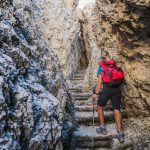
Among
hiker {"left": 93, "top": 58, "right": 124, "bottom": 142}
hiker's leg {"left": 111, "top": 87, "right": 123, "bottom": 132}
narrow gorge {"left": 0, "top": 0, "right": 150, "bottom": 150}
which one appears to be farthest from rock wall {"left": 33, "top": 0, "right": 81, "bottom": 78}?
hiker's leg {"left": 111, "top": 87, "right": 123, "bottom": 132}

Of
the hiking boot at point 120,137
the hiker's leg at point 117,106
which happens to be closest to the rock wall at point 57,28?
the hiker's leg at point 117,106

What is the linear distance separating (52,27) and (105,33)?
24.8 ft

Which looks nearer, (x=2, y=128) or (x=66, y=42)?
(x=2, y=128)

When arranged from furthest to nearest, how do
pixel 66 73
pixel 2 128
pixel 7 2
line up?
pixel 66 73 < pixel 7 2 < pixel 2 128

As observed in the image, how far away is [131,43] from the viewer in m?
7.89

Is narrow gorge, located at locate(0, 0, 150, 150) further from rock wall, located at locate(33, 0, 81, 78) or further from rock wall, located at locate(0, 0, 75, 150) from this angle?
rock wall, located at locate(33, 0, 81, 78)

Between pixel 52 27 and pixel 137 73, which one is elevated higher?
pixel 52 27

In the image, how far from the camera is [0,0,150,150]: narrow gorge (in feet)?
14.2

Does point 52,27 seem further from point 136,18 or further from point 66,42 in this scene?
point 136,18

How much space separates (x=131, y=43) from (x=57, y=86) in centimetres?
228

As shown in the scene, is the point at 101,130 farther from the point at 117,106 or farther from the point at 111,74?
the point at 111,74

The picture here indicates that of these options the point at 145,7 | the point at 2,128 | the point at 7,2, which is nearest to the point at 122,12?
the point at 145,7

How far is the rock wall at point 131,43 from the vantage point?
22.3ft

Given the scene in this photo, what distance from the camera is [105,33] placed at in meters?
9.41
